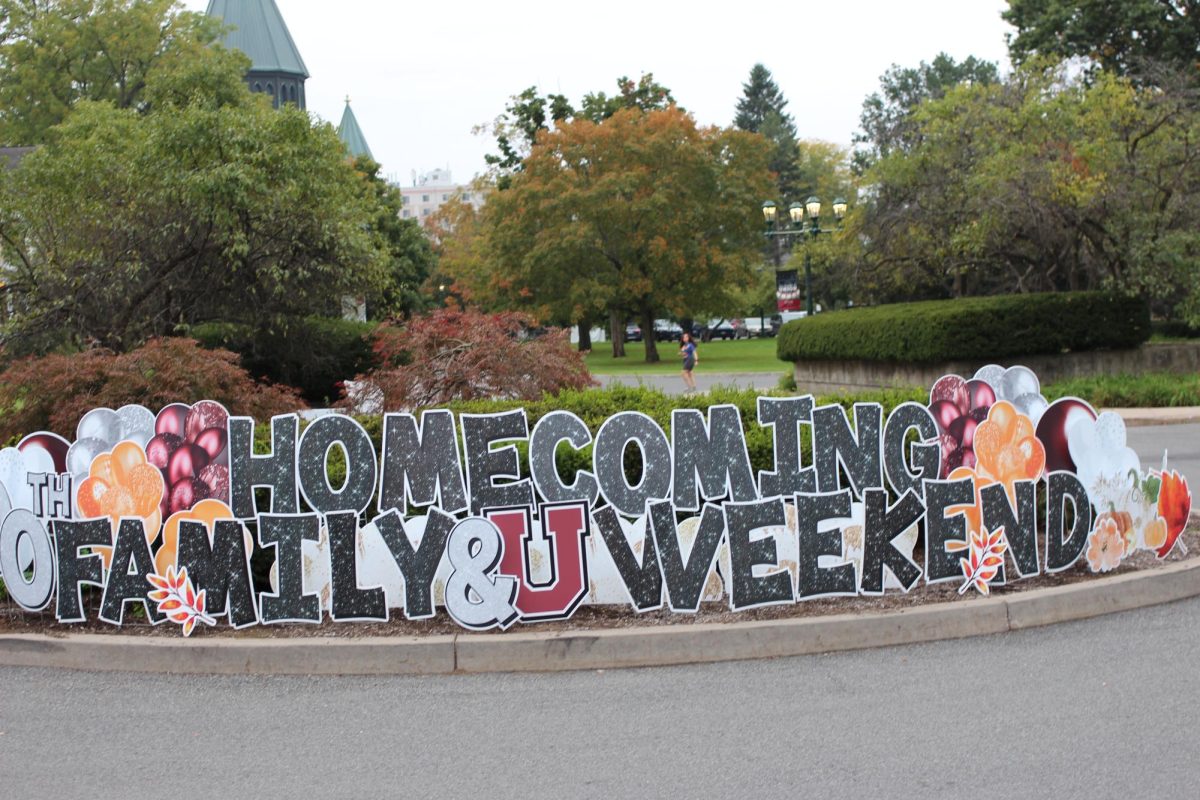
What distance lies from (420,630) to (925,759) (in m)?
3.16

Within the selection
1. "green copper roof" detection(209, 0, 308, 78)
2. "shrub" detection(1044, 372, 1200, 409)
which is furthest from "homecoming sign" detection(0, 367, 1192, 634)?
"green copper roof" detection(209, 0, 308, 78)

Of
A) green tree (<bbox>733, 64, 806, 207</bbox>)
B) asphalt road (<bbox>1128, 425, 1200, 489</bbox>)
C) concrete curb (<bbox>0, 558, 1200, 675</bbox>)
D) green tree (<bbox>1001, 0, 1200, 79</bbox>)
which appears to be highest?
green tree (<bbox>733, 64, 806, 207</bbox>)

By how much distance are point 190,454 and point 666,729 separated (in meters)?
3.70

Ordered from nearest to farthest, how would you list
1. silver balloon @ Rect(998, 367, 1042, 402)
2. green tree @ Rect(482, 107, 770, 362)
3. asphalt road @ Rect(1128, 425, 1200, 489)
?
silver balloon @ Rect(998, 367, 1042, 402) → asphalt road @ Rect(1128, 425, 1200, 489) → green tree @ Rect(482, 107, 770, 362)

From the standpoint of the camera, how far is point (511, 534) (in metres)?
7.14

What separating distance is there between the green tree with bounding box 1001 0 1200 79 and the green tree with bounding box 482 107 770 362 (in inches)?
512

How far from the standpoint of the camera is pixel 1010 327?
24719 millimetres

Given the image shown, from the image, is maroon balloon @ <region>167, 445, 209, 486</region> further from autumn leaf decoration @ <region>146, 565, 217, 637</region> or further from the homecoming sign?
autumn leaf decoration @ <region>146, 565, 217, 637</region>

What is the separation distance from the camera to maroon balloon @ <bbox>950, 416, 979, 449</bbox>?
7.99m

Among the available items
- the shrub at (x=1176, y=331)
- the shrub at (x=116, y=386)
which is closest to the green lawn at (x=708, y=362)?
the shrub at (x=1176, y=331)

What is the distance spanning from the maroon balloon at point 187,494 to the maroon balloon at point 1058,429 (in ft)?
18.0

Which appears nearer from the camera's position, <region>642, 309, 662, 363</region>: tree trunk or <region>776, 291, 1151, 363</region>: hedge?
<region>776, 291, 1151, 363</region>: hedge

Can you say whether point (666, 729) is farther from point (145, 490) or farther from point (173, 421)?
point (173, 421)

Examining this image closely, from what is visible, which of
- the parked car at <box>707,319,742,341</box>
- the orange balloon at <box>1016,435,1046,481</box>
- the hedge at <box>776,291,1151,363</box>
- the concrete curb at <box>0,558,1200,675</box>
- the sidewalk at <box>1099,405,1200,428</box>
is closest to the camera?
the concrete curb at <box>0,558,1200,675</box>
